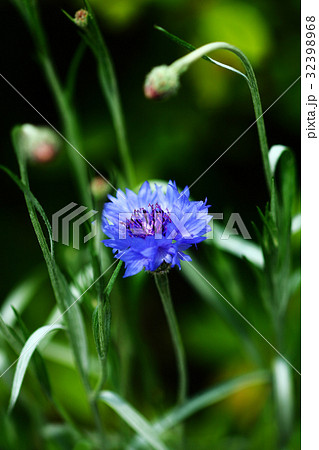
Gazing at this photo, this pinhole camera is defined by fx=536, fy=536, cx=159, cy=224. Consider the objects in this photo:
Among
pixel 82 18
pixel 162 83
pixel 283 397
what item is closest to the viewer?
pixel 162 83

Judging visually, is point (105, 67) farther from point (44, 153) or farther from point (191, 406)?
point (191, 406)

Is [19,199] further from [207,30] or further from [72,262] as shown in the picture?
[207,30]

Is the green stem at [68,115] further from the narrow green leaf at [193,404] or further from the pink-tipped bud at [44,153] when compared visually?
the narrow green leaf at [193,404]

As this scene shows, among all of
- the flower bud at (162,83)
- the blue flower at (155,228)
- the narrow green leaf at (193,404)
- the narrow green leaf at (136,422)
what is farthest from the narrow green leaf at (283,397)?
the flower bud at (162,83)

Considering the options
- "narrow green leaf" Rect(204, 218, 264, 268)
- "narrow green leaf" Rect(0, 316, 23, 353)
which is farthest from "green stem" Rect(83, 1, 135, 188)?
"narrow green leaf" Rect(0, 316, 23, 353)

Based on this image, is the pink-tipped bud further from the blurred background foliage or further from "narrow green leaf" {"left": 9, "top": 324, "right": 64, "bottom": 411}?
"narrow green leaf" {"left": 9, "top": 324, "right": 64, "bottom": 411}

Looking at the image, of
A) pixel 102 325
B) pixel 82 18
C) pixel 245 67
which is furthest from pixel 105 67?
pixel 102 325
